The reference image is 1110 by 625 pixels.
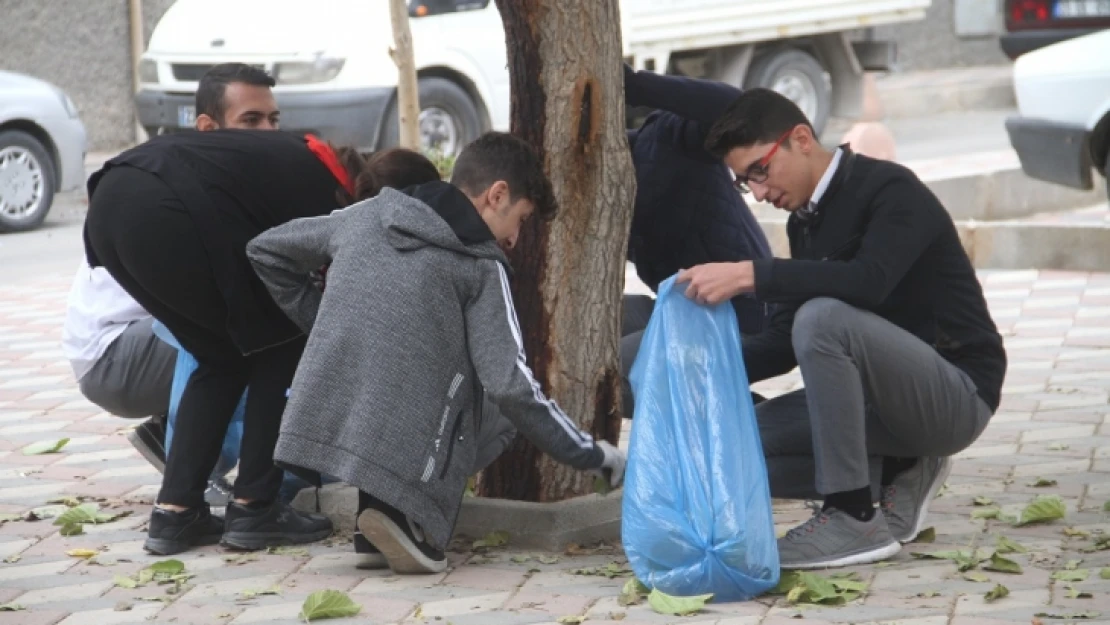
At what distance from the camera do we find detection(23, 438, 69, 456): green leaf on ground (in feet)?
17.7

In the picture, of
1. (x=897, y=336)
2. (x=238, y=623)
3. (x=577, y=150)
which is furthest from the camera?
(x=577, y=150)

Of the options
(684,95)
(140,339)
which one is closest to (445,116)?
(140,339)

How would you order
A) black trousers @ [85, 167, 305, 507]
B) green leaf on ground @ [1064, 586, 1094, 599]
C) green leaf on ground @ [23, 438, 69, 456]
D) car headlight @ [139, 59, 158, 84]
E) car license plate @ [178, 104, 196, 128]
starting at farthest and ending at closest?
car headlight @ [139, 59, 158, 84], car license plate @ [178, 104, 196, 128], green leaf on ground @ [23, 438, 69, 456], black trousers @ [85, 167, 305, 507], green leaf on ground @ [1064, 586, 1094, 599]

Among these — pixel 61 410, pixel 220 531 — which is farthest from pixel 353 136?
pixel 220 531

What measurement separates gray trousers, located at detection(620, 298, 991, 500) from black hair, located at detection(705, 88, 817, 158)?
1.43ft

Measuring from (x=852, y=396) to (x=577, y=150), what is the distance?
965 mm

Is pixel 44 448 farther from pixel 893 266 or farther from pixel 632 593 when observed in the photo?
pixel 893 266

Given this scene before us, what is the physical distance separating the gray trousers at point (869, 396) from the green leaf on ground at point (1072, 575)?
16.5 inches

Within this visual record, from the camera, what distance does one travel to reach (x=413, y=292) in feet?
12.3

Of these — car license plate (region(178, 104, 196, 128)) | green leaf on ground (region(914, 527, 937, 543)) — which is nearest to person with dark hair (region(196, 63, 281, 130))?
green leaf on ground (region(914, 527, 937, 543))

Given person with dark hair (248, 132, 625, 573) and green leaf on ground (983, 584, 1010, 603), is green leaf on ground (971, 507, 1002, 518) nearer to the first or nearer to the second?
green leaf on ground (983, 584, 1010, 603)

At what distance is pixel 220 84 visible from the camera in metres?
4.75

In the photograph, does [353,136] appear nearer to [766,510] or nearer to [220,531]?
[220,531]

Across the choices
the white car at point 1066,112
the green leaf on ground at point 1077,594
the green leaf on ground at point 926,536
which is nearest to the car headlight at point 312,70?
the white car at point 1066,112
